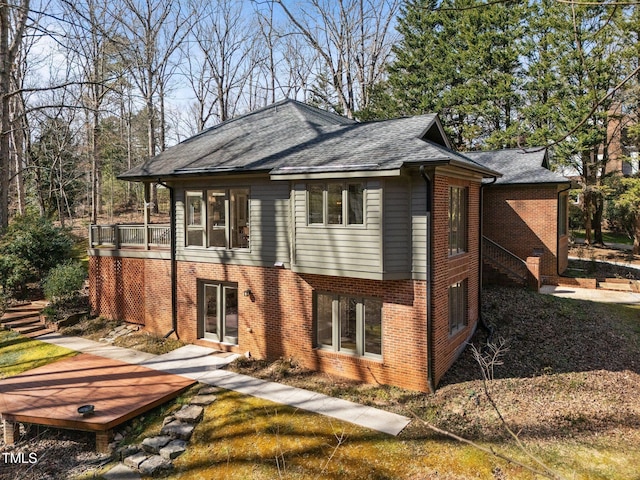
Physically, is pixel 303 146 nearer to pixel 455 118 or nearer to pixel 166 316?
pixel 166 316

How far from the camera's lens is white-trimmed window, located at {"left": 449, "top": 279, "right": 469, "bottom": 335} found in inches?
439

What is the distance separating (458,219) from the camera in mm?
11555

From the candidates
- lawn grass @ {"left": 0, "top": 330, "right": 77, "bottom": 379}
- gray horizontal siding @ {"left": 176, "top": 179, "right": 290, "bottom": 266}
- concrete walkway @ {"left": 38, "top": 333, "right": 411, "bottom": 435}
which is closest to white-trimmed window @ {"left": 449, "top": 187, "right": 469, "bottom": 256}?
gray horizontal siding @ {"left": 176, "top": 179, "right": 290, "bottom": 266}

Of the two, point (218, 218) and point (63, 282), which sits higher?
point (218, 218)

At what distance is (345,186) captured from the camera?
31.9 ft

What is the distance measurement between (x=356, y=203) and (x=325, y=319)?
3244mm

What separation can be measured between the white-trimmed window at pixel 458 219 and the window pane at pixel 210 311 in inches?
287

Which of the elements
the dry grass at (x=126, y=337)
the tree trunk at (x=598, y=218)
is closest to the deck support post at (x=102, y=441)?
the dry grass at (x=126, y=337)

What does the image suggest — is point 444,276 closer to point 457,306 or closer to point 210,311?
point 457,306

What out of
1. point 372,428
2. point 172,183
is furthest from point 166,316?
point 372,428

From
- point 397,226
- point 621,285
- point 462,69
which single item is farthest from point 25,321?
point 462,69

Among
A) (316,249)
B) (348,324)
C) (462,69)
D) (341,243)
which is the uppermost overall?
(462,69)

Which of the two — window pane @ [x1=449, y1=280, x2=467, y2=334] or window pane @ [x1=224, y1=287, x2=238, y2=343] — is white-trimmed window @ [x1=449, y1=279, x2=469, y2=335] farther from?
window pane @ [x1=224, y1=287, x2=238, y2=343]

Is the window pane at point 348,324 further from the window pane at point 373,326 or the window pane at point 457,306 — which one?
the window pane at point 457,306
